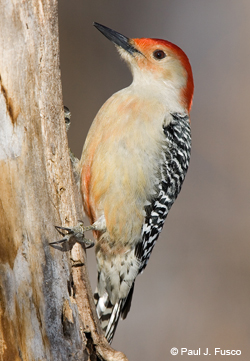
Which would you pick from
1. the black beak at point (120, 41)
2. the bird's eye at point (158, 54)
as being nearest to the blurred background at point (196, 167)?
the black beak at point (120, 41)

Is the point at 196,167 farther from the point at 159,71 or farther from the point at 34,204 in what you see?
the point at 34,204

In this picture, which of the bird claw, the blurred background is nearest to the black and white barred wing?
the bird claw

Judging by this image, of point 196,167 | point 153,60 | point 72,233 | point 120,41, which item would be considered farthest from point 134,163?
point 196,167

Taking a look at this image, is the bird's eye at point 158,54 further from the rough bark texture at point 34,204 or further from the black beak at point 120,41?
the rough bark texture at point 34,204

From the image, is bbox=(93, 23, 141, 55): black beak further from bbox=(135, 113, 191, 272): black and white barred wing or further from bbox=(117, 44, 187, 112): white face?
bbox=(135, 113, 191, 272): black and white barred wing

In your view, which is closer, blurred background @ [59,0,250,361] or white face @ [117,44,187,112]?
white face @ [117,44,187,112]

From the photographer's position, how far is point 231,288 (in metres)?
5.34

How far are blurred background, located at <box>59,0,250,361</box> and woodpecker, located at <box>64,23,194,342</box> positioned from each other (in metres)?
1.73

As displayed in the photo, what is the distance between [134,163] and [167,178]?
0.45 m

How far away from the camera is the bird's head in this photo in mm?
3746

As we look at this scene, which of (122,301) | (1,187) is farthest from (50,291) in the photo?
(122,301)

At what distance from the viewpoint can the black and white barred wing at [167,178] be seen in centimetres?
344

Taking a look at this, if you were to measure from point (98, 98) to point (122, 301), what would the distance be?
2.91m

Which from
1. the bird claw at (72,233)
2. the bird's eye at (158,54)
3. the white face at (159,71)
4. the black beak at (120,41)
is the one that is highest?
the black beak at (120,41)
